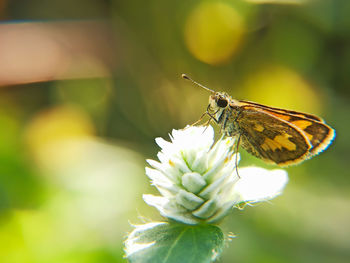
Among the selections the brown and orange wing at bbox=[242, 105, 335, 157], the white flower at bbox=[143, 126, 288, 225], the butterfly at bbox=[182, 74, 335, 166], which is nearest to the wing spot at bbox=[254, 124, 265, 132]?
the butterfly at bbox=[182, 74, 335, 166]

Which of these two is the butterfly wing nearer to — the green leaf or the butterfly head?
the butterfly head

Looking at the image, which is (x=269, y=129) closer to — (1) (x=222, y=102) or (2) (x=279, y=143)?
(2) (x=279, y=143)

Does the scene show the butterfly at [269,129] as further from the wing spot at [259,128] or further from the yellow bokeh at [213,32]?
the yellow bokeh at [213,32]

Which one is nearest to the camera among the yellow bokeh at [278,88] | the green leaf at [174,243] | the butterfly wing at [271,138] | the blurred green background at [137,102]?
the green leaf at [174,243]

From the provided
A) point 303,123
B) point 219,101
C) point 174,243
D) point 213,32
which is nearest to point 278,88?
point 213,32

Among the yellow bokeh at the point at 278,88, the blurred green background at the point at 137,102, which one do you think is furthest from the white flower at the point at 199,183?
the yellow bokeh at the point at 278,88

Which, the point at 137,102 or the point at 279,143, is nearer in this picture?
the point at 279,143

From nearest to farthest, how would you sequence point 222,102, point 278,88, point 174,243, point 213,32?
1. point 174,243
2. point 222,102
3. point 278,88
4. point 213,32
